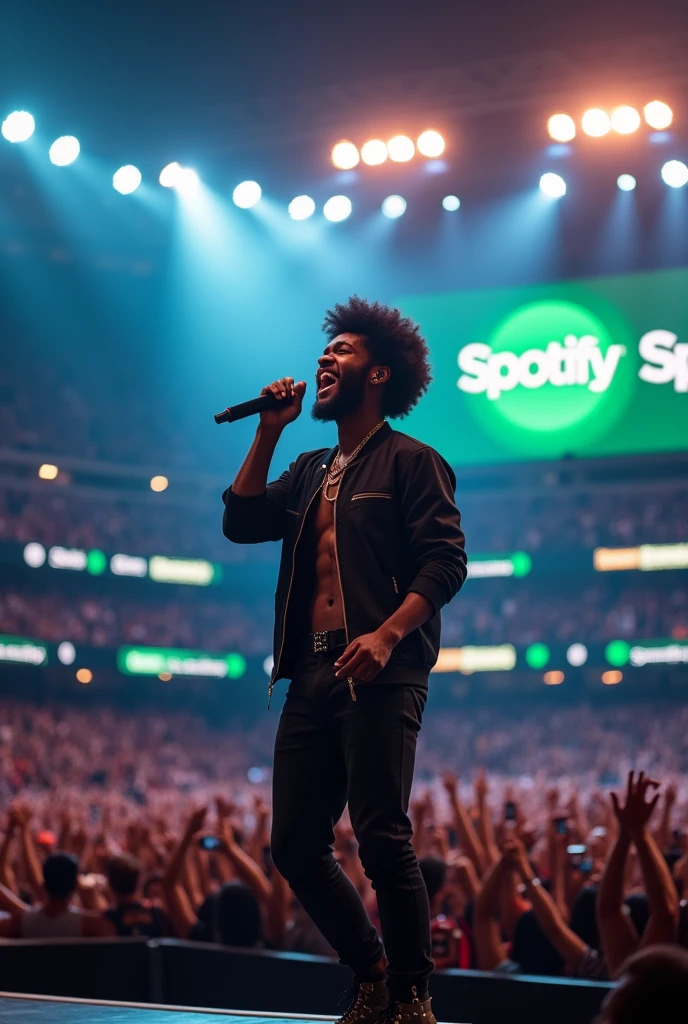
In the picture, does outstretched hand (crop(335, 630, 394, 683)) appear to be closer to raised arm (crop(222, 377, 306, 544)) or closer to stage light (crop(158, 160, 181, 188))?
raised arm (crop(222, 377, 306, 544))

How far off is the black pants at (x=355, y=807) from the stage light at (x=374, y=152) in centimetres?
1465

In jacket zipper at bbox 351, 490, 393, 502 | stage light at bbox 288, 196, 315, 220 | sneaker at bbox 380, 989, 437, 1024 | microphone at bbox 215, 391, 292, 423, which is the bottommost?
sneaker at bbox 380, 989, 437, 1024

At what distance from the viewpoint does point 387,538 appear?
118 inches

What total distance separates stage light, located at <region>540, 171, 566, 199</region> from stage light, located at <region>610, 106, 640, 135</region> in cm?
242

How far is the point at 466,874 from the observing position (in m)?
5.13

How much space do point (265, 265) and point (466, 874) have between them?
1847cm

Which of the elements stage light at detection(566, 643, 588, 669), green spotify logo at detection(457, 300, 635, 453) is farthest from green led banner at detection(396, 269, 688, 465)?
stage light at detection(566, 643, 588, 669)

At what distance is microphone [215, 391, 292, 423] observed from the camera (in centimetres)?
306

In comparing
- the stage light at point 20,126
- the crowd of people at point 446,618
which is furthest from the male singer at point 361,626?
the crowd of people at point 446,618

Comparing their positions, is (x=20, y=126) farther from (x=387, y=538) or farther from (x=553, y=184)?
(x=387, y=538)

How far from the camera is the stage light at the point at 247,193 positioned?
1838 cm

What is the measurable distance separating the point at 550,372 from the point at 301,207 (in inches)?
196

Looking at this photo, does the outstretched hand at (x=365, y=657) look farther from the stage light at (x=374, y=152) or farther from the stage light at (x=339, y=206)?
the stage light at (x=339, y=206)

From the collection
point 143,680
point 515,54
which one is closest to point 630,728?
point 143,680
